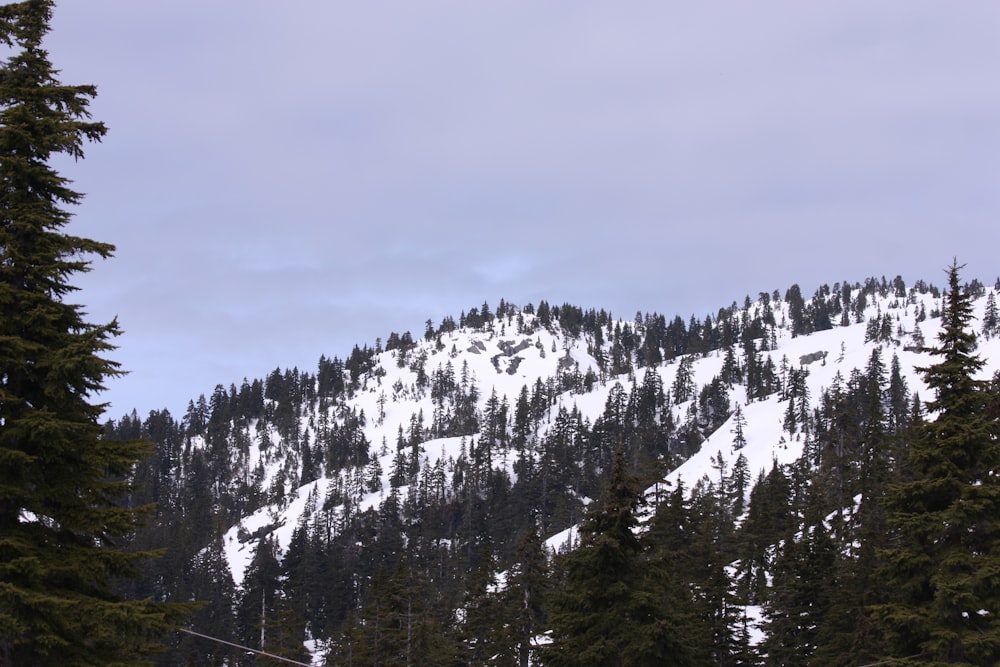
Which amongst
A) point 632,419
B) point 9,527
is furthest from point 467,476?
point 9,527

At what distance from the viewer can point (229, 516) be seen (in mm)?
192625

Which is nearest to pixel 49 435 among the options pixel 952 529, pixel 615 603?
pixel 615 603

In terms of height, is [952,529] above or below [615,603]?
above

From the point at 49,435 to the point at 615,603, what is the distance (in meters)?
16.0

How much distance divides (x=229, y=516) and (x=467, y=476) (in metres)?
66.1

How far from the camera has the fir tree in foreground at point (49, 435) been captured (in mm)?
10430

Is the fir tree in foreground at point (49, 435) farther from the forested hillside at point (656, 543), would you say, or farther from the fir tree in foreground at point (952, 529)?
the fir tree in foreground at point (952, 529)

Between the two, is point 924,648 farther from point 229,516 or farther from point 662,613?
point 229,516

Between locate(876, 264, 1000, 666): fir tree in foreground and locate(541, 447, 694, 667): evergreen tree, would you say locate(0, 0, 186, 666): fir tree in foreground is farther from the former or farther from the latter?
locate(876, 264, 1000, 666): fir tree in foreground

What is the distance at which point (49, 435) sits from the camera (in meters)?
→ 10.6

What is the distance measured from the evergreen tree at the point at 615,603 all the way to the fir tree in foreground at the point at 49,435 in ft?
42.3

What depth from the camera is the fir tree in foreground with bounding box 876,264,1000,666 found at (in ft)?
51.4

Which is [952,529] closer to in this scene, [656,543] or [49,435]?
[656,543]

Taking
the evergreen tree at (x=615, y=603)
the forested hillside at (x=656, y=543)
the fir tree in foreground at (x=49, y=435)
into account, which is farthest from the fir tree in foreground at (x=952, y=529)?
the fir tree in foreground at (x=49, y=435)
